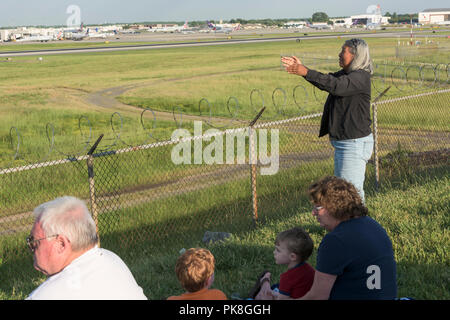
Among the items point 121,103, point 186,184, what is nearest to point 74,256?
point 186,184

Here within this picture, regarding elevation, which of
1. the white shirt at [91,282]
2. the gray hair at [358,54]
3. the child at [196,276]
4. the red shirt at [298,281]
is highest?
the gray hair at [358,54]

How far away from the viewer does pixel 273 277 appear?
5.22 m

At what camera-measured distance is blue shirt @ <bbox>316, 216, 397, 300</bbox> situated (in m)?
3.35

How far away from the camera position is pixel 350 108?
579cm

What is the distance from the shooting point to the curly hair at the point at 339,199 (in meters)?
3.52

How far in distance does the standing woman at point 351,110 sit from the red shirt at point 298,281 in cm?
202

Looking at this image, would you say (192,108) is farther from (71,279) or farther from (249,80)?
(71,279)

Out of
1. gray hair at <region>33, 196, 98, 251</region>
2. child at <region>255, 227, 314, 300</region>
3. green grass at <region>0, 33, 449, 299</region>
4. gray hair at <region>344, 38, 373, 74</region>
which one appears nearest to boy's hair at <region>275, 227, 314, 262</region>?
child at <region>255, 227, 314, 300</region>

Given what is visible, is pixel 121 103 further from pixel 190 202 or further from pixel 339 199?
pixel 339 199

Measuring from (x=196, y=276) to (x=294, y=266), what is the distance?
34.3 inches

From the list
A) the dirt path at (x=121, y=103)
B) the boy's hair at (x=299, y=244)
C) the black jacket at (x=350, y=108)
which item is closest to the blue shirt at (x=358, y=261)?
the boy's hair at (x=299, y=244)

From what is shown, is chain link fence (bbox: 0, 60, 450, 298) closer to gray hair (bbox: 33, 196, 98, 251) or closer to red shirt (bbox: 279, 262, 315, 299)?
red shirt (bbox: 279, 262, 315, 299)

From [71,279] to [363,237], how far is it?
1.71 meters

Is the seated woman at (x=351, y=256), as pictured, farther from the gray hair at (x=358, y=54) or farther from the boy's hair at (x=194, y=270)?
the gray hair at (x=358, y=54)
